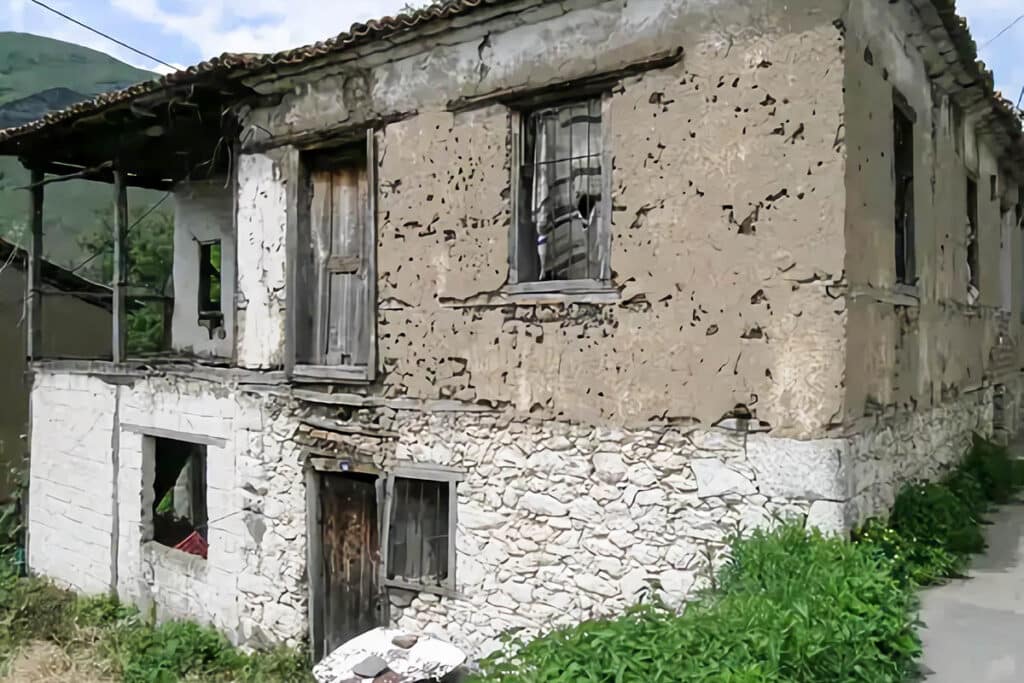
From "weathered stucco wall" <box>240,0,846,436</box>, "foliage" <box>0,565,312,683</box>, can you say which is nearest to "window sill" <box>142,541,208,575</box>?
"foliage" <box>0,565,312,683</box>

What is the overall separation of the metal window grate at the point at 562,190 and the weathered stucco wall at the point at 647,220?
221mm

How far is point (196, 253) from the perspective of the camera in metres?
11.7

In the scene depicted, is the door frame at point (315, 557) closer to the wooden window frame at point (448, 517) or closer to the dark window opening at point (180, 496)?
the wooden window frame at point (448, 517)

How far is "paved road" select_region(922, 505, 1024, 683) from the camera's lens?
4.05m

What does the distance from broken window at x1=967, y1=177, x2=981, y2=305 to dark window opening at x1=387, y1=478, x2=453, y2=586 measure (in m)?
6.50

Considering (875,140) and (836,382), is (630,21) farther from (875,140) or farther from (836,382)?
(836,382)

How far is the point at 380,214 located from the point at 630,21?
2.64 m

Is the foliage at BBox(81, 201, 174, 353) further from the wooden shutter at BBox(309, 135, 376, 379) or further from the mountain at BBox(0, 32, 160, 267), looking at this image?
the mountain at BBox(0, 32, 160, 267)

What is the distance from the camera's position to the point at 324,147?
746 centimetres

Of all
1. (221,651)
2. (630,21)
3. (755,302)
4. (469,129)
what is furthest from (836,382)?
(221,651)

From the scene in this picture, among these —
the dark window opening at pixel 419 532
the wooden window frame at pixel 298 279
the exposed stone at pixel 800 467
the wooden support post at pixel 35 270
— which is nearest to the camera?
the exposed stone at pixel 800 467

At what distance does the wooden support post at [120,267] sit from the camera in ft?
29.5

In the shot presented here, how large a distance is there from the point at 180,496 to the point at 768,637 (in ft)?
38.6

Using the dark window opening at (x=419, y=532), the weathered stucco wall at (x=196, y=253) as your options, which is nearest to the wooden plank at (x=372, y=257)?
the dark window opening at (x=419, y=532)
